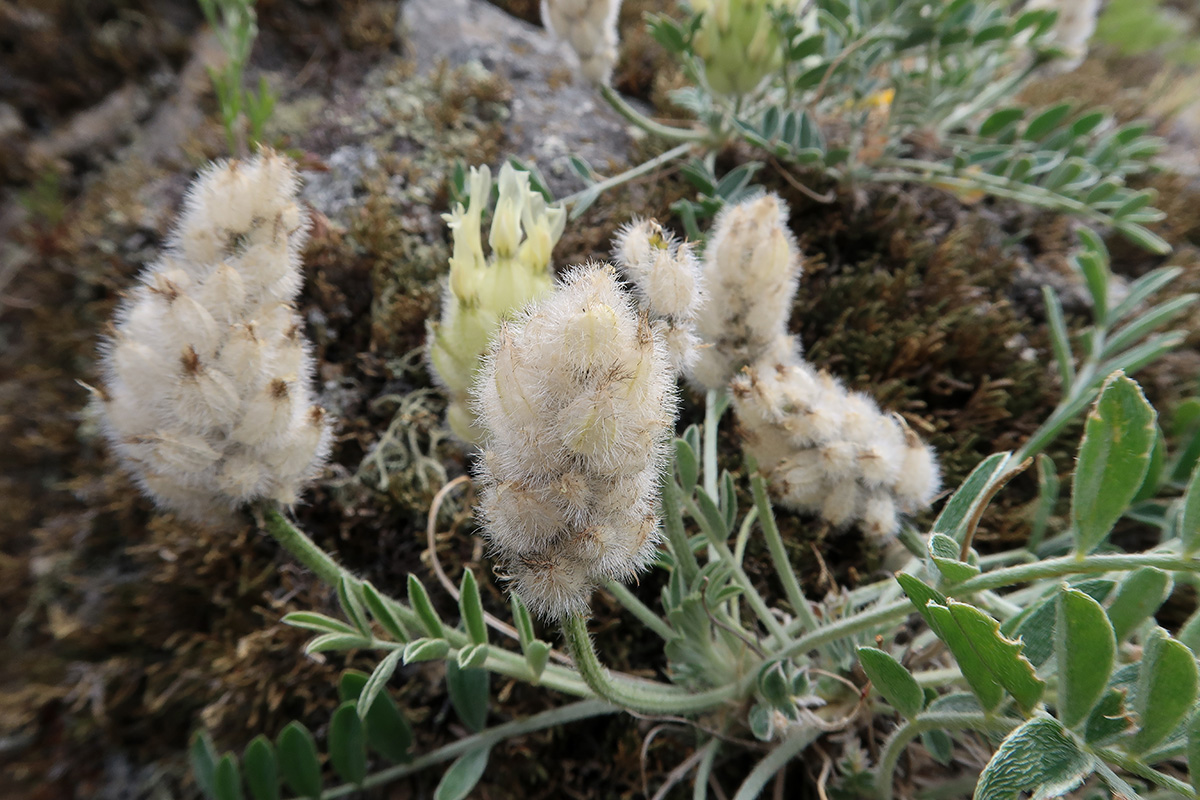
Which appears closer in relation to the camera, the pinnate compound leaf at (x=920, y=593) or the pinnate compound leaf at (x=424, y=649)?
the pinnate compound leaf at (x=920, y=593)

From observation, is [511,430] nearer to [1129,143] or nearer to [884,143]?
[884,143]

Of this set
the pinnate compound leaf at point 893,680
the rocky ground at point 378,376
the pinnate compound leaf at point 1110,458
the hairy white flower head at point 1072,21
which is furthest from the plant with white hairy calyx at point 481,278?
the hairy white flower head at point 1072,21

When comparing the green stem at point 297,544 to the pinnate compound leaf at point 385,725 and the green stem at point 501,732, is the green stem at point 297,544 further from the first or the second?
the green stem at point 501,732

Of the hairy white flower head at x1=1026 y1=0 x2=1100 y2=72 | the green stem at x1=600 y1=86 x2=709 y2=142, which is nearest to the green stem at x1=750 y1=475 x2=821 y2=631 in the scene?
the green stem at x1=600 y1=86 x2=709 y2=142

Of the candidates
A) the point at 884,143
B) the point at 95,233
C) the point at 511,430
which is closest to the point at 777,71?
the point at 884,143

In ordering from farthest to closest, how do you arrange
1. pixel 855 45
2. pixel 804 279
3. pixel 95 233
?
pixel 95 233
pixel 804 279
pixel 855 45

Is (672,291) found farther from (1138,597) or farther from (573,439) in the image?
(1138,597)
